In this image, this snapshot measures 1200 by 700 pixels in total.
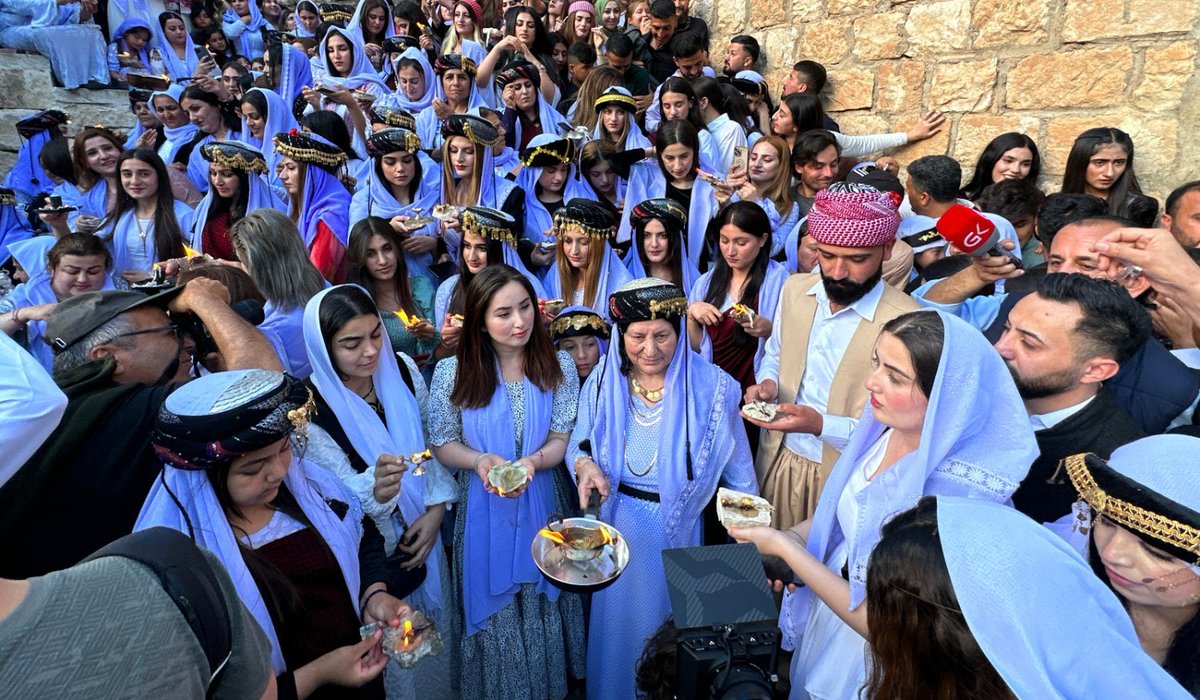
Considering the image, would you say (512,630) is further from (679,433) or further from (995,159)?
(995,159)

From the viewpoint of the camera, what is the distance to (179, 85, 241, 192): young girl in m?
7.12

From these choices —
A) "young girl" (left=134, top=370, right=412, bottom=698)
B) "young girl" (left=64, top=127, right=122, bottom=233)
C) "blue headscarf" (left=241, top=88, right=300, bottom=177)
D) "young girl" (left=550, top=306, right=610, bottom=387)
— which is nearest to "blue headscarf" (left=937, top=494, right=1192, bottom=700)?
"young girl" (left=134, top=370, right=412, bottom=698)

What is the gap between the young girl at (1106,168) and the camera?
4.50m

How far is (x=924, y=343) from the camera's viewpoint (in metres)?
1.96

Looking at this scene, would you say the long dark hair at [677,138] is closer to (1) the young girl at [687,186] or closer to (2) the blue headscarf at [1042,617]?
(1) the young girl at [687,186]

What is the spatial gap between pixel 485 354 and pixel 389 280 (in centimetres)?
157

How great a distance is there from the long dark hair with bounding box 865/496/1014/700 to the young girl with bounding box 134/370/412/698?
61.1 inches

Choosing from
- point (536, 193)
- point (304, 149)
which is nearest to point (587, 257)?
point (536, 193)

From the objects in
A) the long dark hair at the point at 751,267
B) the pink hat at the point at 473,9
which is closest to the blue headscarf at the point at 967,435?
the long dark hair at the point at 751,267

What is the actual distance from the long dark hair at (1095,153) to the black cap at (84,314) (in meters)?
5.93

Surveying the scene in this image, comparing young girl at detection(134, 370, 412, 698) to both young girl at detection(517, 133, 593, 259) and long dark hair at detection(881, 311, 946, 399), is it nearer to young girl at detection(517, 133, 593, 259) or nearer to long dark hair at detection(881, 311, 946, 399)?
long dark hair at detection(881, 311, 946, 399)

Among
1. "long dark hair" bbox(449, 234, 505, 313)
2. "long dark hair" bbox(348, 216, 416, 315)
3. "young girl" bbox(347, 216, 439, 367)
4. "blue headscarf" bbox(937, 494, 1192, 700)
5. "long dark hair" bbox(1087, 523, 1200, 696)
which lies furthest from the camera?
"long dark hair" bbox(449, 234, 505, 313)

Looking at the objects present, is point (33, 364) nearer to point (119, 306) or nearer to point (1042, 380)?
point (119, 306)

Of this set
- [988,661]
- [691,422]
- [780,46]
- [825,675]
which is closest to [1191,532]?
[988,661]
